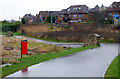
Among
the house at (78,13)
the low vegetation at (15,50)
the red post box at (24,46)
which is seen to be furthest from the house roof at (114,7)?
the red post box at (24,46)

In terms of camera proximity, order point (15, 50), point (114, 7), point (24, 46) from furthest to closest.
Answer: point (114, 7)
point (15, 50)
point (24, 46)

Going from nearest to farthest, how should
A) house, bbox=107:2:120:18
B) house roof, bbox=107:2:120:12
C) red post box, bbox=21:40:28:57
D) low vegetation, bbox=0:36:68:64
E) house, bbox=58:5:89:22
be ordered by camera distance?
low vegetation, bbox=0:36:68:64 → red post box, bbox=21:40:28:57 → house, bbox=107:2:120:18 → house roof, bbox=107:2:120:12 → house, bbox=58:5:89:22

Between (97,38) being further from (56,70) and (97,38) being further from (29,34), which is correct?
(29,34)

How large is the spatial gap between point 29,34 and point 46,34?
28.8 feet

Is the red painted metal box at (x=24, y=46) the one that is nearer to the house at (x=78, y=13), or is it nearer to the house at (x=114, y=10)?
the house at (x=114, y=10)

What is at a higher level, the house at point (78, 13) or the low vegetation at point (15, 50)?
the house at point (78, 13)

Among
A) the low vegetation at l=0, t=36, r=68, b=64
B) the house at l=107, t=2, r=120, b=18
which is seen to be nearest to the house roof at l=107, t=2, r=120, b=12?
the house at l=107, t=2, r=120, b=18

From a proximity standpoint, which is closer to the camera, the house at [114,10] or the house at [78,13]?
the house at [114,10]

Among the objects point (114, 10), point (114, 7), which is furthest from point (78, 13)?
point (114, 10)

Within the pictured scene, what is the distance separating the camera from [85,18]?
237ft

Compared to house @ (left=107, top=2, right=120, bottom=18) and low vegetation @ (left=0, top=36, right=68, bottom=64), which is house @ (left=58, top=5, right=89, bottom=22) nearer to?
house @ (left=107, top=2, right=120, bottom=18)

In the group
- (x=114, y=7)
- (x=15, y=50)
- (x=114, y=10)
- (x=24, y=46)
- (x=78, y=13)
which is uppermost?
(x=114, y=7)

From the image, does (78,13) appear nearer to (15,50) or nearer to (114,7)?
(114,7)

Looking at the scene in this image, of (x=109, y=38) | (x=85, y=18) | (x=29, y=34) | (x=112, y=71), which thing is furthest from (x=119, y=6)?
(x=112, y=71)
